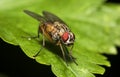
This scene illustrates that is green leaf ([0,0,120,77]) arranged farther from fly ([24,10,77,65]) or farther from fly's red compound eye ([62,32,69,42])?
fly's red compound eye ([62,32,69,42])

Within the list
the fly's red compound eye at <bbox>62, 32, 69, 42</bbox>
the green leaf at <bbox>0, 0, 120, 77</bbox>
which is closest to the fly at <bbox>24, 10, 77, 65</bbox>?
the fly's red compound eye at <bbox>62, 32, 69, 42</bbox>

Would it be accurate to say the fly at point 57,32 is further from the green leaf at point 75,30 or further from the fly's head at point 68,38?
the green leaf at point 75,30

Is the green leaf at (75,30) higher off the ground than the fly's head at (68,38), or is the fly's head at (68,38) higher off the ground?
the fly's head at (68,38)

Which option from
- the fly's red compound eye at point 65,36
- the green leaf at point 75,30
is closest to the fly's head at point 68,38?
the fly's red compound eye at point 65,36

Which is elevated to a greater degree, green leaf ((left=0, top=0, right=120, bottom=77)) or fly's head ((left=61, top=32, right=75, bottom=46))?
fly's head ((left=61, top=32, right=75, bottom=46))

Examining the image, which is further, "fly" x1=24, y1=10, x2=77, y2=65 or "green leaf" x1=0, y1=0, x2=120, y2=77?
"green leaf" x1=0, y1=0, x2=120, y2=77

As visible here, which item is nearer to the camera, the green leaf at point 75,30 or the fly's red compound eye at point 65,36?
the fly's red compound eye at point 65,36

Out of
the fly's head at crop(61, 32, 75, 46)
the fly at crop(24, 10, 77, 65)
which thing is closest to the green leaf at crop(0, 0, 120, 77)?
the fly at crop(24, 10, 77, 65)

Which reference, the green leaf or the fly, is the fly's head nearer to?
the fly
